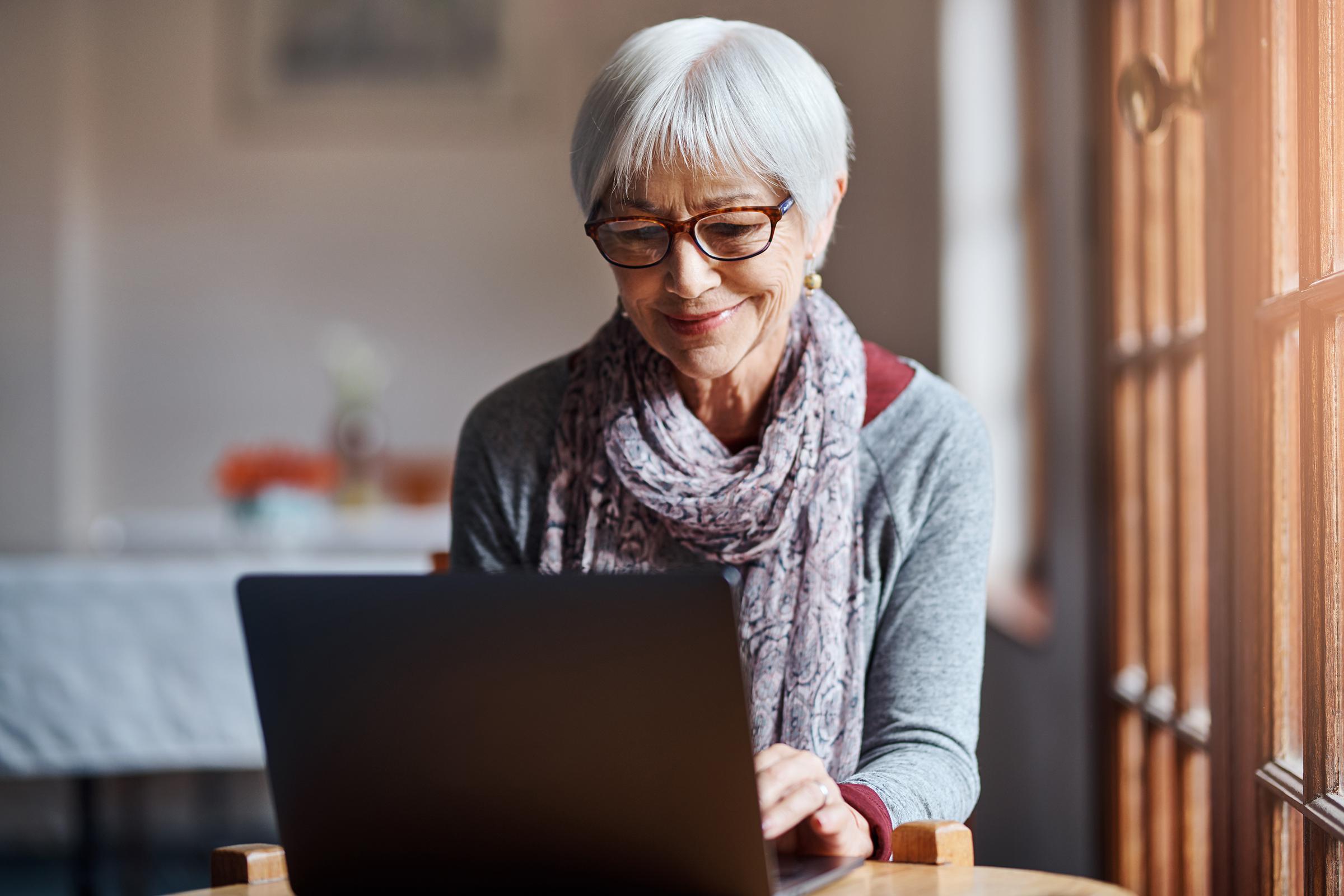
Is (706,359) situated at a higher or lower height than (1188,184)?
lower

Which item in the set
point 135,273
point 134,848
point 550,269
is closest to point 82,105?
point 135,273

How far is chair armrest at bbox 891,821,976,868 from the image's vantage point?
2.52 feet

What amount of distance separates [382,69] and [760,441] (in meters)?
3.81

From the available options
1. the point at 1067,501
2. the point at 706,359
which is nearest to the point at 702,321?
the point at 706,359

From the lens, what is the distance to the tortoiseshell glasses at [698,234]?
40.0 inches

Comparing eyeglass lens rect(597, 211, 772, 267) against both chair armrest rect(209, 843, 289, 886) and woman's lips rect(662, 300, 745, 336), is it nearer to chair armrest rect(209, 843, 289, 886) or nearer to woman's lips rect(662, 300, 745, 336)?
woman's lips rect(662, 300, 745, 336)

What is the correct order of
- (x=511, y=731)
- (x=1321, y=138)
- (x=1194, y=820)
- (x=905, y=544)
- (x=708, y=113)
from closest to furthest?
(x=511, y=731) → (x=1321, y=138) → (x=708, y=113) → (x=905, y=544) → (x=1194, y=820)

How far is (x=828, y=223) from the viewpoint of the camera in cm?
115

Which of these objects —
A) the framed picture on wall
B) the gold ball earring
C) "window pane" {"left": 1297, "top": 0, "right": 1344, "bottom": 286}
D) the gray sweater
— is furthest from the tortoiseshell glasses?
the framed picture on wall

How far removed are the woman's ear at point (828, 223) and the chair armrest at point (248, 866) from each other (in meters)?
0.68

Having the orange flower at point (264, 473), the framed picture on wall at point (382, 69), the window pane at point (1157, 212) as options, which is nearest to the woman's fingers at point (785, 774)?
the window pane at point (1157, 212)

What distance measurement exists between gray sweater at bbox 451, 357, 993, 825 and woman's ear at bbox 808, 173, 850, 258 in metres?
0.16

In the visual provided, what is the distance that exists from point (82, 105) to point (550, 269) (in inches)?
72.4

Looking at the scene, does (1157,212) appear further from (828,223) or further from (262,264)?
(262,264)
